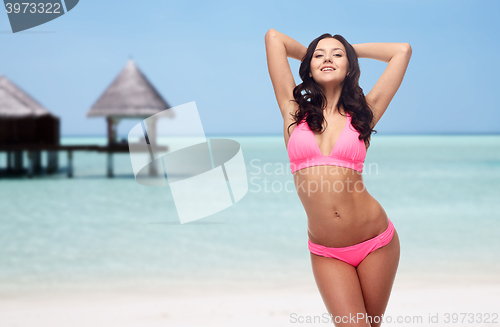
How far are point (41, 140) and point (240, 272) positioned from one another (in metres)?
17.7

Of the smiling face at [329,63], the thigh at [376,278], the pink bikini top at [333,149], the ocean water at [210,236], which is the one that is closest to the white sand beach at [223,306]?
the ocean water at [210,236]

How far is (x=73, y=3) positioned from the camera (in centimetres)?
4928

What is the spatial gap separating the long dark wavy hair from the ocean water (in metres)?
4.92

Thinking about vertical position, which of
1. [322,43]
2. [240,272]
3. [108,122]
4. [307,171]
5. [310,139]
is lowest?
[108,122]

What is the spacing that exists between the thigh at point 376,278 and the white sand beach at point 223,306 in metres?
2.24

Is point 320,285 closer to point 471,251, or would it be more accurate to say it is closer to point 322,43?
point 322,43

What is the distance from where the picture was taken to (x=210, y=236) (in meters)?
10.3

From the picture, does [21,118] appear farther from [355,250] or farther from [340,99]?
[355,250]

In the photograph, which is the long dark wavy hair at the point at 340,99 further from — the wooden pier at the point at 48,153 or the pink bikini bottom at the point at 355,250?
the wooden pier at the point at 48,153

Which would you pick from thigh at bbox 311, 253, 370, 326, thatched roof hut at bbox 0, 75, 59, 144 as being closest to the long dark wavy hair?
thigh at bbox 311, 253, 370, 326

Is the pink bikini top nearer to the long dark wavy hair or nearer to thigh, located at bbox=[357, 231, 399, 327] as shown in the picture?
the long dark wavy hair

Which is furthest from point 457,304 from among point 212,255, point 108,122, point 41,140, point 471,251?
point 41,140

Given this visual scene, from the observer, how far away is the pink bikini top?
73.2 inches

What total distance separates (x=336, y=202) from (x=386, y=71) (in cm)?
67
